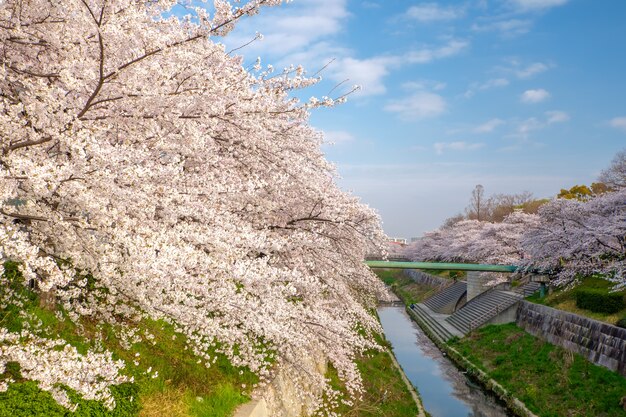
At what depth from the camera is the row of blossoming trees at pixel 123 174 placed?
4.21 meters

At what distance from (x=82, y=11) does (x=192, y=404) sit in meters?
5.25

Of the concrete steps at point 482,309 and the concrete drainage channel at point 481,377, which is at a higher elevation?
the concrete steps at point 482,309

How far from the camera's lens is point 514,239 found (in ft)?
134

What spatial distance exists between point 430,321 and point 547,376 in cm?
1882

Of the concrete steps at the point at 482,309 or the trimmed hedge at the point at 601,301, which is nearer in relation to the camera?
the trimmed hedge at the point at 601,301

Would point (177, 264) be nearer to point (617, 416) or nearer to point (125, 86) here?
point (125, 86)

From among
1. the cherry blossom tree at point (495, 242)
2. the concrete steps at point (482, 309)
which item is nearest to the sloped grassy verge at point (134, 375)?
the concrete steps at point (482, 309)

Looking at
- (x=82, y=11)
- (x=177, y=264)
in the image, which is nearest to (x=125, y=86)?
(x=82, y=11)

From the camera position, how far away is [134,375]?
6.20 meters

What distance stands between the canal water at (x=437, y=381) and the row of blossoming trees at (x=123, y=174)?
13937 millimetres

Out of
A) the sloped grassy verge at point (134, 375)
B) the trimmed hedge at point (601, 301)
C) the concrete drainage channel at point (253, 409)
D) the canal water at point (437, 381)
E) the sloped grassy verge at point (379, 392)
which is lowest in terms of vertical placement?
the canal water at point (437, 381)

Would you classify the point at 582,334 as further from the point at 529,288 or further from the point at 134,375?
the point at 134,375

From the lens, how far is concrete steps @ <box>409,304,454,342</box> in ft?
107

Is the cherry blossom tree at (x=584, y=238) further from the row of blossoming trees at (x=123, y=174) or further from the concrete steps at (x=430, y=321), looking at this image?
the row of blossoming trees at (x=123, y=174)
